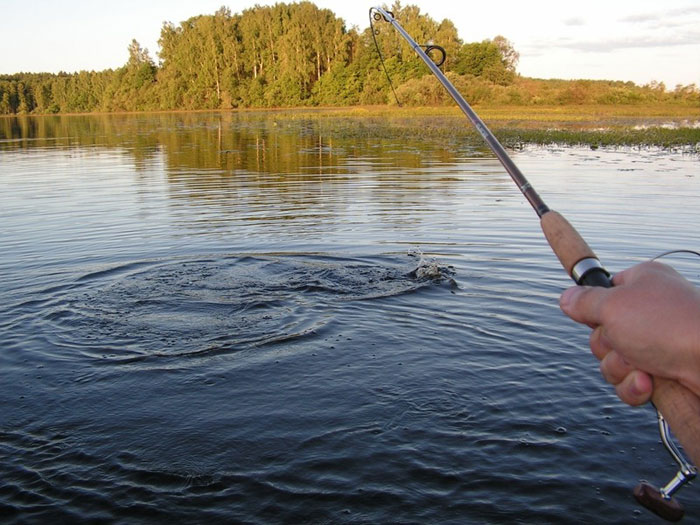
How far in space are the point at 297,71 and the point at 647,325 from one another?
4233 inches

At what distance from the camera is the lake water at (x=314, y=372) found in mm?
4414

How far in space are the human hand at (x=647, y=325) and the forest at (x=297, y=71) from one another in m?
73.2

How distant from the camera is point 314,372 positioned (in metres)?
6.35

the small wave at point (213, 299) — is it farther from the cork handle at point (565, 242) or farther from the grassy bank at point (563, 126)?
the grassy bank at point (563, 126)

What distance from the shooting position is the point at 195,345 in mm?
6969

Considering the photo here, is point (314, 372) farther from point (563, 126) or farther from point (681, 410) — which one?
point (563, 126)

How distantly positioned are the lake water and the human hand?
2.71m

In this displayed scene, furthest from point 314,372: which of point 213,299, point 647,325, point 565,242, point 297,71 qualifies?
point 297,71

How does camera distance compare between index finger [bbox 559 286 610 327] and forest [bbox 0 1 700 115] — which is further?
forest [bbox 0 1 700 115]

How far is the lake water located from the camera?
4.41 metres

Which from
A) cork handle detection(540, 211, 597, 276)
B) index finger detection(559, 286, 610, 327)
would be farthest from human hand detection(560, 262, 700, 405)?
cork handle detection(540, 211, 597, 276)

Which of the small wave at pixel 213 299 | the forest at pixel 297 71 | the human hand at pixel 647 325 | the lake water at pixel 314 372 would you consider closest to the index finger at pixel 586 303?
the human hand at pixel 647 325

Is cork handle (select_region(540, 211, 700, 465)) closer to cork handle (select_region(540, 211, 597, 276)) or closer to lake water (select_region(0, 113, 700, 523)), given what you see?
cork handle (select_region(540, 211, 597, 276))

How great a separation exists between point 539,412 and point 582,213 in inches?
394
